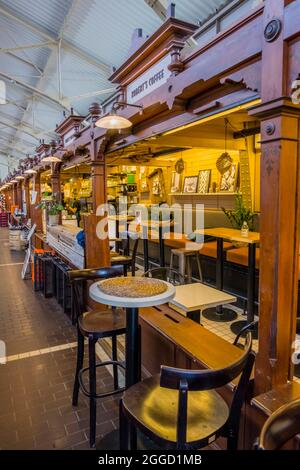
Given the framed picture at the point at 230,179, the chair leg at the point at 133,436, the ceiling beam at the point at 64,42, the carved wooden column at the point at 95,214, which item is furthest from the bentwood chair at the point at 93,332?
the ceiling beam at the point at 64,42

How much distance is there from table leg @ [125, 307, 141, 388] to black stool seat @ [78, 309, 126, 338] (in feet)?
0.86

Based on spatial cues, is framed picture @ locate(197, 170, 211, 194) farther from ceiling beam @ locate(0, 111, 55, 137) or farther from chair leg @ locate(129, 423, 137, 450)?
ceiling beam @ locate(0, 111, 55, 137)

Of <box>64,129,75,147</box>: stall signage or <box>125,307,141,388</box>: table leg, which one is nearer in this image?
<box>125,307,141,388</box>: table leg

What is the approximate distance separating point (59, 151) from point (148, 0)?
135 inches

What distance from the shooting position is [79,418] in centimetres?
247

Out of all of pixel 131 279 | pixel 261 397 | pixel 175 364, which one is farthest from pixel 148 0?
pixel 261 397

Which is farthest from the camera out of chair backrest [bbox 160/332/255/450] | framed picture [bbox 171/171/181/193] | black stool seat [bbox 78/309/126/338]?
framed picture [bbox 171/171/181/193]

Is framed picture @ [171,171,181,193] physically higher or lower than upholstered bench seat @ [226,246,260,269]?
higher

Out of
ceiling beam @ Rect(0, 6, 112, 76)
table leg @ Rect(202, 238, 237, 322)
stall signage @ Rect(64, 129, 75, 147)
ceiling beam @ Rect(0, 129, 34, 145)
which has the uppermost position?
ceiling beam @ Rect(0, 129, 34, 145)

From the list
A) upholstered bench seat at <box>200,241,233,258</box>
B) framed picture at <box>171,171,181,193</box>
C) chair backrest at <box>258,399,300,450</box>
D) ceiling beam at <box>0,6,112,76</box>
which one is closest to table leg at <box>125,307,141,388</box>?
chair backrest at <box>258,399,300,450</box>

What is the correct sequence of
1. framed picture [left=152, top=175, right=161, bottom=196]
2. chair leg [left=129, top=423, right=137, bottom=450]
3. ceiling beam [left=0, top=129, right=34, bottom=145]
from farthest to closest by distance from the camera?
ceiling beam [left=0, top=129, right=34, bottom=145]
framed picture [left=152, top=175, right=161, bottom=196]
chair leg [left=129, top=423, right=137, bottom=450]

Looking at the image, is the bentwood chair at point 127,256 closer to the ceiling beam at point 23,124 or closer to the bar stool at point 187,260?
the bar stool at point 187,260

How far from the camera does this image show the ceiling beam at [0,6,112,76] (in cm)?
652

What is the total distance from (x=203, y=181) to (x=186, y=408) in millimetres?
6945
